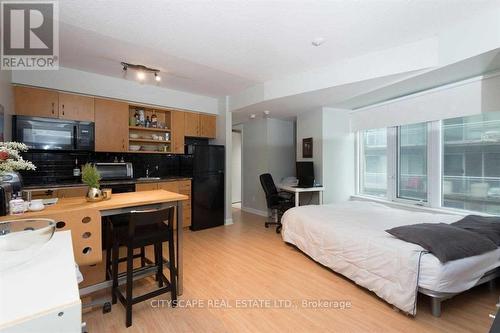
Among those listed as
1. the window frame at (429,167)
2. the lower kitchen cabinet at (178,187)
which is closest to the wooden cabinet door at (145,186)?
the lower kitchen cabinet at (178,187)

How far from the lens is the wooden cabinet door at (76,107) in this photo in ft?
10.7

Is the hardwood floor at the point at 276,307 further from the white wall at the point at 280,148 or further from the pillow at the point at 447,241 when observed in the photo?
the white wall at the point at 280,148

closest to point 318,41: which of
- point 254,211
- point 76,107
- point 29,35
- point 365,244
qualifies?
point 365,244

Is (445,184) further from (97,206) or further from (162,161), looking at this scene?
(162,161)

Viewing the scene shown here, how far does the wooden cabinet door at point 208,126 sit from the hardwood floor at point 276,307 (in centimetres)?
256

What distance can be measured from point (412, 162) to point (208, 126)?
12.5 ft

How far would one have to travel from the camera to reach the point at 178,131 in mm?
4344

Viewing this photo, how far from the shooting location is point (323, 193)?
14.4 feet

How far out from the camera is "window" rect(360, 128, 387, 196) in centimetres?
417

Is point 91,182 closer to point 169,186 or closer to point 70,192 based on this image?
point 70,192

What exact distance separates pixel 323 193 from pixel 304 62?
97.5 inches

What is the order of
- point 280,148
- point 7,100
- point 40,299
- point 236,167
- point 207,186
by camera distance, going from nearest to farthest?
1. point 40,299
2. point 7,100
3. point 207,186
4. point 280,148
5. point 236,167

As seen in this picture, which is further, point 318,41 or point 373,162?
point 373,162

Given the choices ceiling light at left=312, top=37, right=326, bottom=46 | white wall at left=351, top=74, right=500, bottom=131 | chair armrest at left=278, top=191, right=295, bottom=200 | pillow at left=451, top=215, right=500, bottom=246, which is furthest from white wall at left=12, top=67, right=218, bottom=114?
pillow at left=451, top=215, right=500, bottom=246
